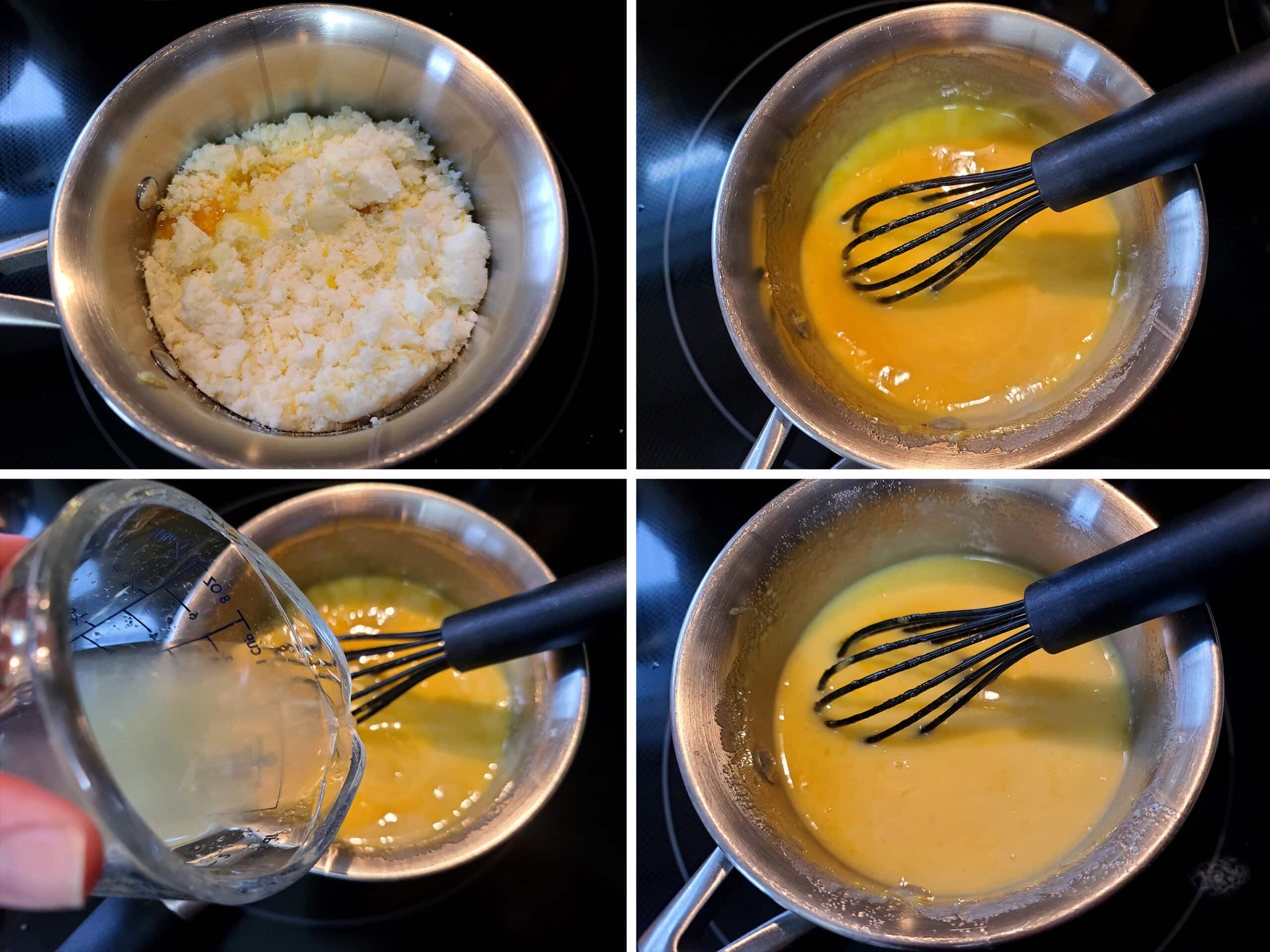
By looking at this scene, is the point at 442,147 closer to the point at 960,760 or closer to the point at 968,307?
the point at 968,307

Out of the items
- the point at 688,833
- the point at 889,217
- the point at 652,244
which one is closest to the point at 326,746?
the point at 688,833

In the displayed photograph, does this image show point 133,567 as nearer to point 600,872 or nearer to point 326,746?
point 326,746

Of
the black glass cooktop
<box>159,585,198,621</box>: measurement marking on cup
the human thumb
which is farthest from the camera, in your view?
the black glass cooktop

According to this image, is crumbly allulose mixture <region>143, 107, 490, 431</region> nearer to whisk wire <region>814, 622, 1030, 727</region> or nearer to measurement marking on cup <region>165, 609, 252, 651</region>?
measurement marking on cup <region>165, 609, 252, 651</region>

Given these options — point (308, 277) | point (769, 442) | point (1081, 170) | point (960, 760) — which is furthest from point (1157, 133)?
point (308, 277)

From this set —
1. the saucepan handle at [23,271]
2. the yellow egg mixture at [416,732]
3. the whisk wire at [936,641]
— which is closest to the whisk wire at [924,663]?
the whisk wire at [936,641]

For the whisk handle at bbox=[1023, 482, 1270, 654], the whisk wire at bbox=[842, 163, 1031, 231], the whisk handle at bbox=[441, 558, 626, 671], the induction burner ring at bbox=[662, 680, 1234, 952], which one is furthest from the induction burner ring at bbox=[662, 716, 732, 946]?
the whisk wire at bbox=[842, 163, 1031, 231]
